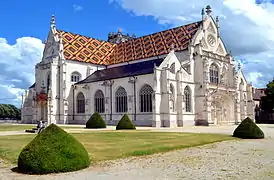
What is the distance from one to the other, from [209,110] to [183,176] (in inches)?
1272

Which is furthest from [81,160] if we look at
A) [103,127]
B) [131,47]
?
[131,47]

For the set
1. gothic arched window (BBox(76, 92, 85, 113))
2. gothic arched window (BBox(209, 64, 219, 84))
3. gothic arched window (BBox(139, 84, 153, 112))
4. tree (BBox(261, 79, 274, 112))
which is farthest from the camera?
tree (BBox(261, 79, 274, 112))

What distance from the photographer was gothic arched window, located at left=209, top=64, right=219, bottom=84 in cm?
4297

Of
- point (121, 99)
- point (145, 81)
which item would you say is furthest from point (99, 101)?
point (145, 81)

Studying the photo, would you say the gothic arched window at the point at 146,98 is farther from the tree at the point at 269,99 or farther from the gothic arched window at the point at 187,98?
the tree at the point at 269,99

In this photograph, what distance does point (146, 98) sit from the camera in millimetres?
37344

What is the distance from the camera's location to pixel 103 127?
3089cm

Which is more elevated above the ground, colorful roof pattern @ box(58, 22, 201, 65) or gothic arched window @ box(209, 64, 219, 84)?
colorful roof pattern @ box(58, 22, 201, 65)

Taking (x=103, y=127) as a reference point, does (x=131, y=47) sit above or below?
above

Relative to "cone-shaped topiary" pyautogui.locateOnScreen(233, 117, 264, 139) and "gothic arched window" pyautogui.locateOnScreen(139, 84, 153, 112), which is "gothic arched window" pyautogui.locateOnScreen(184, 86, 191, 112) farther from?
"cone-shaped topiary" pyautogui.locateOnScreen(233, 117, 264, 139)

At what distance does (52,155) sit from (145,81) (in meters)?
28.6

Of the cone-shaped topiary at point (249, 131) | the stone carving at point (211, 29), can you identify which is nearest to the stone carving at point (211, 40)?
the stone carving at point (211, 29)

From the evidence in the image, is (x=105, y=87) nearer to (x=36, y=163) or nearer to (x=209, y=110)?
(x=209, y=110)

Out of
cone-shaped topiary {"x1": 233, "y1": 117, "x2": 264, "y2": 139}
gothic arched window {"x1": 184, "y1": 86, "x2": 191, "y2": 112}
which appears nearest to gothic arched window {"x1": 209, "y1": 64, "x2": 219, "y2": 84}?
gothic arched window {"x1": 184, "y1": 86, "x2": 191, "y2": 112}
